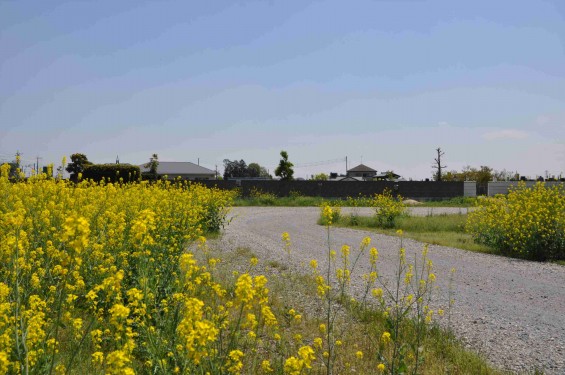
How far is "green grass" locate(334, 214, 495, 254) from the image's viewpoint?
13.5 m

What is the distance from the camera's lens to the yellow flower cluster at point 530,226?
11.7m

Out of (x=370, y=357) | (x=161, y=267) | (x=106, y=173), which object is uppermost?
(x=106, y=173)

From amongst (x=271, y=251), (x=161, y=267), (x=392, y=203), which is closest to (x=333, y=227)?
(x=392, y=203)

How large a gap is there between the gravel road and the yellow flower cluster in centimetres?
78

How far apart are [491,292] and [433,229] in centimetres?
891

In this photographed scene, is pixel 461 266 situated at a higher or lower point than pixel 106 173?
lower

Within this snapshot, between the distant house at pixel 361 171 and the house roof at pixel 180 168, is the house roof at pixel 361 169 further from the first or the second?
the house roof at pixel 180 168

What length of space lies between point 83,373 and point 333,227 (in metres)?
13.9

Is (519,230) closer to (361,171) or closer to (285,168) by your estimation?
(285,168)

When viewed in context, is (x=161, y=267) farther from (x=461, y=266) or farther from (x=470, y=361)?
(x=461, y=266)

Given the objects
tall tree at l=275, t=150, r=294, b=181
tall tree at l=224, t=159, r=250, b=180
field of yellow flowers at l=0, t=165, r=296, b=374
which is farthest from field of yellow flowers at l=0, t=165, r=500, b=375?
tall tree at l=224, t=159, r=250, b=180

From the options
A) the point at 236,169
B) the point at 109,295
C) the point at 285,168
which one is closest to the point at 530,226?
the point at 109,295

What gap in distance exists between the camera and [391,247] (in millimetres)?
12680

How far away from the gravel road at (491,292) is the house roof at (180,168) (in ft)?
171
